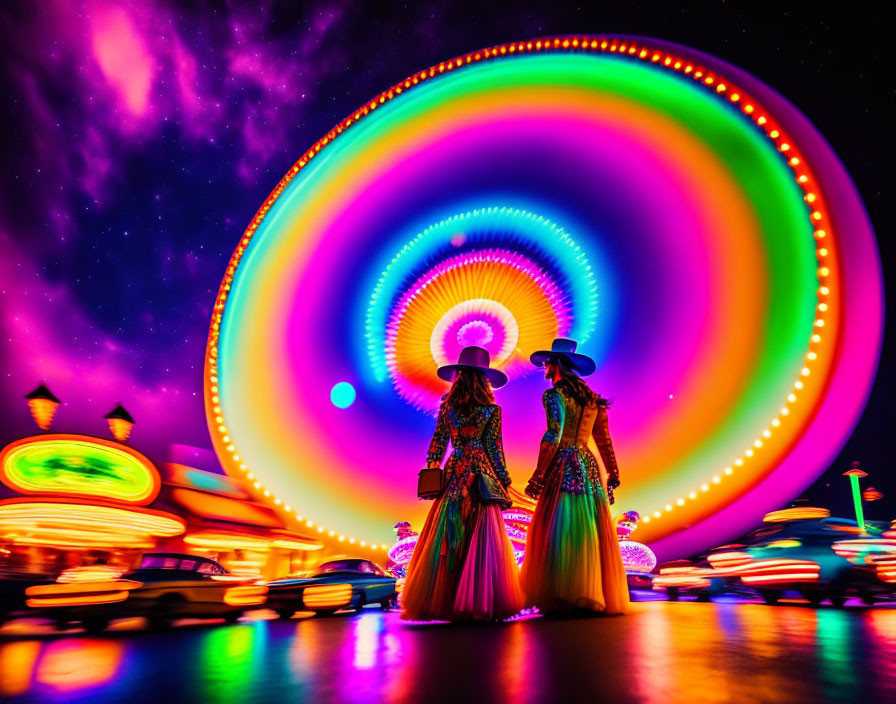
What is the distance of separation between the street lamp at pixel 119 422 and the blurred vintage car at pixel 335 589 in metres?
3.93

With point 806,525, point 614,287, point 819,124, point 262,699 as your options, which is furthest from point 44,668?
point 819,124

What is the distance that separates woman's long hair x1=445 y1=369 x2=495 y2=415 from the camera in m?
4.29

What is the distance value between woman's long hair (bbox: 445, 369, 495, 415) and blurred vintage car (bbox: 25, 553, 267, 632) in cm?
346

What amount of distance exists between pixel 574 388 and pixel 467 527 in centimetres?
152

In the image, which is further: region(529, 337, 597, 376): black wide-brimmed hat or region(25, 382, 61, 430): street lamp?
region(25, 382, 61, 430): street lamp

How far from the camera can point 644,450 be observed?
284 inches

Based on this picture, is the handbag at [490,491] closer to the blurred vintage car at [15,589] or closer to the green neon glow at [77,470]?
the blurred vintage car at [15,589]

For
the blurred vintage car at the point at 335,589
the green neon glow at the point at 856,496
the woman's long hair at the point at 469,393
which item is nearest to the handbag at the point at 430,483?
the woman's long hair at the point at 469,393

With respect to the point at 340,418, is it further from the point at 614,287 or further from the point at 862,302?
the point at 862,302

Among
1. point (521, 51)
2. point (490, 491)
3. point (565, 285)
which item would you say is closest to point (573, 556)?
point (490, 491)

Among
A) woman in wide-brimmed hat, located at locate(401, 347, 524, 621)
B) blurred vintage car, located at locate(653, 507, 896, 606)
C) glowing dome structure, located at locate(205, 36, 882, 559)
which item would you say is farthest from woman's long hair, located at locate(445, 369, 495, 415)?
blurred vintage car, located at locate(653, 507, 896, 606)

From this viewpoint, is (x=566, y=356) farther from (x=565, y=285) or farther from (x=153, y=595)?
(x=153, y=595)

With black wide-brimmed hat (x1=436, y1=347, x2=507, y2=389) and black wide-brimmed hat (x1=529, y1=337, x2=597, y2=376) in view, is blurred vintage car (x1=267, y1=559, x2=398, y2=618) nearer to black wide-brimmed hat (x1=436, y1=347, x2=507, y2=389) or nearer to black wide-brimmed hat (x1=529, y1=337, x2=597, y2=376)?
black wide-brimmed hat (x1=436, y1=347, x2=507, y2=389)

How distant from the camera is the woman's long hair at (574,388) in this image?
4.49 meters
